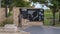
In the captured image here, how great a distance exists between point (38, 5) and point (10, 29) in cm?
1570

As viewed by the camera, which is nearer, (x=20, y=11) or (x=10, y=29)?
(x=10, y=29)

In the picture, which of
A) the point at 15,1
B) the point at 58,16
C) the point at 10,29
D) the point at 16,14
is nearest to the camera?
the point at 10,29

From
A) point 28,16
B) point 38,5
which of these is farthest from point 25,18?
point 38,5

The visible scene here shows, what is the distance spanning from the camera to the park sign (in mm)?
26884

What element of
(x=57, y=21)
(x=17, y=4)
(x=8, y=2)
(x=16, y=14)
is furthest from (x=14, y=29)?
(x=17, y=4)

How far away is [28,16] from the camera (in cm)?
2706

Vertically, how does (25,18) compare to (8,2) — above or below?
below

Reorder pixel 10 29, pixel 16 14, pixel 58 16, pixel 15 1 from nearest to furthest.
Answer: pixel 10 29
pixel 16 14
pixel 58 16
pixel 15 1

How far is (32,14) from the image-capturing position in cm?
2719

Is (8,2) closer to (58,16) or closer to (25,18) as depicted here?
(25,18)

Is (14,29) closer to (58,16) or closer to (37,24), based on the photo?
(37,24)

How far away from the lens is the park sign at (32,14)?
2688cm

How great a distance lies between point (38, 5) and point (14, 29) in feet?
50.8

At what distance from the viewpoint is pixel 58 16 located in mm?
28531
